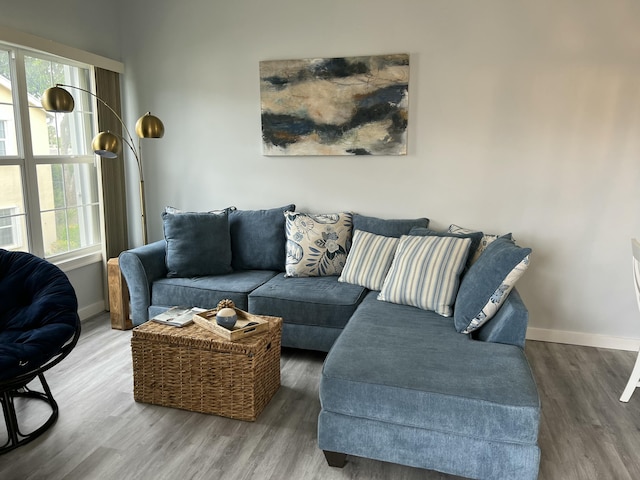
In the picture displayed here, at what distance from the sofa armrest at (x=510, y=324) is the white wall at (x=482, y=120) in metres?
1.23

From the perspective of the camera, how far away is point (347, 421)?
6.35ft

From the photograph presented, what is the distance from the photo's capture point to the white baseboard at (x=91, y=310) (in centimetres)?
372

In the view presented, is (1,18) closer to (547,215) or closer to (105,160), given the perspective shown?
(105,160)

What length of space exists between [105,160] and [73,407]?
2082 millimetres

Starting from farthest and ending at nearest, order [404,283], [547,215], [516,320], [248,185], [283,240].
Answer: [248,185] < [283,240] < [547,215] < [404,283] < [516,320]

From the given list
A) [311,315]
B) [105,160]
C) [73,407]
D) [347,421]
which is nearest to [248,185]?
[105,160]

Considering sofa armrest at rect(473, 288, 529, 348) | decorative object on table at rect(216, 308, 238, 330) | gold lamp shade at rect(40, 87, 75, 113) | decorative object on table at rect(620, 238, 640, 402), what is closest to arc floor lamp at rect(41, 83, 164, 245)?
gold lamp shade at rect(40, 87, 75, 113)

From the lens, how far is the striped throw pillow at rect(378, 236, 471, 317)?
2672 millimetres

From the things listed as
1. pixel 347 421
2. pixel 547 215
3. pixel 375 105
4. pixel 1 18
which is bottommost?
pixel 347 421

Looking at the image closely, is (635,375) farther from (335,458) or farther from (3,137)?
(3,137)

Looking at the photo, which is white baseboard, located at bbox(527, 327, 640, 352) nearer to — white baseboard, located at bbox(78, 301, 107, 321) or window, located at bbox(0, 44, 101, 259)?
white baseboard, located at bbox(78, 301, 107, 321)

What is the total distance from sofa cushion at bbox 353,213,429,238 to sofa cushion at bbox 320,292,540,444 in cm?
121

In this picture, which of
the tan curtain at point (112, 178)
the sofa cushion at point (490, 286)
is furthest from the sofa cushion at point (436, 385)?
the tan curtain at point (112, 178)

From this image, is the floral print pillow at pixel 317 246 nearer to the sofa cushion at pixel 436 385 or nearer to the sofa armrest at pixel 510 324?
the sofa cushion at pixel 436 385
